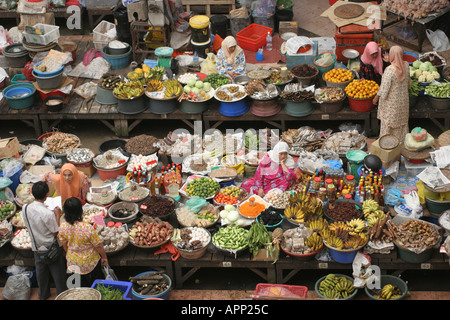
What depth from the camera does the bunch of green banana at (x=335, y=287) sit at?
800cm

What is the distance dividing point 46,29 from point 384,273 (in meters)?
8.20

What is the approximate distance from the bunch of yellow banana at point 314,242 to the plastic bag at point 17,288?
357cm

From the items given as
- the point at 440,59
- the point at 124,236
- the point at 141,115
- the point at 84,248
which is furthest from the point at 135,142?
the point at 440,59

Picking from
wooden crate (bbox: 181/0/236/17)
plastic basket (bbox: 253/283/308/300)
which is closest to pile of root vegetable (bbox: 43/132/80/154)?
plastic basket (bbox: 253/283/308/300)

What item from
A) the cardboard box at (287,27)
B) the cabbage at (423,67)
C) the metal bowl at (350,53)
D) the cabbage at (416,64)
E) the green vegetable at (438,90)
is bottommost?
the cardboard box at (287,27)

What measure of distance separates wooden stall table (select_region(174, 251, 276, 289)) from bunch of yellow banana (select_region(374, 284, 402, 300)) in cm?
135

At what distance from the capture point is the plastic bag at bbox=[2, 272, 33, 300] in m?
8.38

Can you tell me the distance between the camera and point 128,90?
37.1ft

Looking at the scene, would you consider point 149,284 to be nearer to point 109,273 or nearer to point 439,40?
point 109,273

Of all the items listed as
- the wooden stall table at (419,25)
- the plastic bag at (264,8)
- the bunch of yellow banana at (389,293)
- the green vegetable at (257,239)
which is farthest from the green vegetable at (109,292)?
the wooden stall table at (419,25)

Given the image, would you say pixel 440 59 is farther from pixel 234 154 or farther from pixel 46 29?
pixel 46 29

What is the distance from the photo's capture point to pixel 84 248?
779 centimetres

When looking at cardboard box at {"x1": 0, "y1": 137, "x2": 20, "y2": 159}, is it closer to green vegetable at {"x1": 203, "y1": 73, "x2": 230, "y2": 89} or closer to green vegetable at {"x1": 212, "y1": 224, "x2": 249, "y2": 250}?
green vegetable at {"x1": 203, "y1": 73, "x2": 230, "y2": 89}

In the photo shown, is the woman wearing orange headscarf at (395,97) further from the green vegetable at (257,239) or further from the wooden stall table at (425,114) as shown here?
the green vegetable at (257,239)
